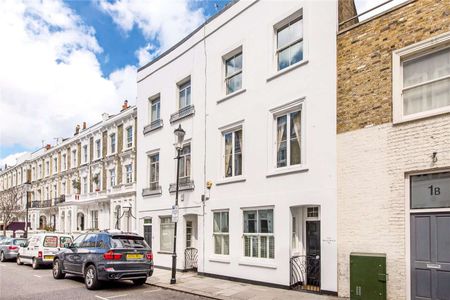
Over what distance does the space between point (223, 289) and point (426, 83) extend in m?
7.93

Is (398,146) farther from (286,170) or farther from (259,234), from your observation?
(259,234)

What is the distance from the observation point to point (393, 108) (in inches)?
413

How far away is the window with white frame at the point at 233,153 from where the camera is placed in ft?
50.9

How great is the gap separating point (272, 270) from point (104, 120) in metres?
21.2

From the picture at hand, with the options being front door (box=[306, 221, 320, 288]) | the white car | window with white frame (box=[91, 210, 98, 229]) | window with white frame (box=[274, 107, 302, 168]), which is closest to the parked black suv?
front door (box=[306, 221, 320, 288])

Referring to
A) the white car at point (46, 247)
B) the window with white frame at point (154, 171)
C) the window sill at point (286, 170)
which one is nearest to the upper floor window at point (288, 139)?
the window sill at point (286, 170)

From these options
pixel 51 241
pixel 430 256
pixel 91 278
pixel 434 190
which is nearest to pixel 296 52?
pixel 434 190

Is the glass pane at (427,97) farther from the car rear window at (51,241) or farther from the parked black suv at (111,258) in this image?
the car rear window at (51,241)

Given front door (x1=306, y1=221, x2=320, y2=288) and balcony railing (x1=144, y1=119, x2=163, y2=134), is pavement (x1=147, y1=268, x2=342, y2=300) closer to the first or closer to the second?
front door (x1=306, y1=221, x2=320, y2=288)

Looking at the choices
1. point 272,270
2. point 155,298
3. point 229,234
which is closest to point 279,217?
point 272,270

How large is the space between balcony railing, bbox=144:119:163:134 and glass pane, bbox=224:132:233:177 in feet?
16.4

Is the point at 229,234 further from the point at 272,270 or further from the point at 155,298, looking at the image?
the point at 155,298

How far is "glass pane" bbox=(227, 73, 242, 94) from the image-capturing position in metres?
15.9

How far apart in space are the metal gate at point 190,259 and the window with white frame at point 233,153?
12.6 ft
